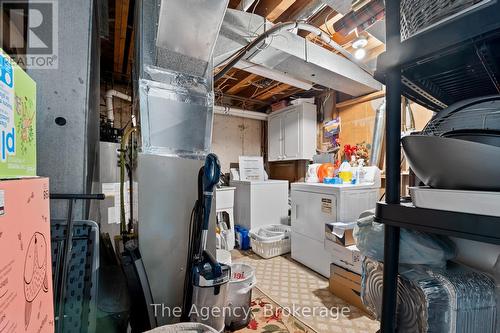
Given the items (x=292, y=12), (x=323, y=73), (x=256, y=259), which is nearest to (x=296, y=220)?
(x=256, y=259)

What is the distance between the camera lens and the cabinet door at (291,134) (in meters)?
3.67

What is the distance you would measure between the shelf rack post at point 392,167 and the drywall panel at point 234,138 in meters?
3.54

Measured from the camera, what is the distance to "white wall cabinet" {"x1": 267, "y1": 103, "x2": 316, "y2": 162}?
3.61 metres

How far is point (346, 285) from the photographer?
1982 millimetres

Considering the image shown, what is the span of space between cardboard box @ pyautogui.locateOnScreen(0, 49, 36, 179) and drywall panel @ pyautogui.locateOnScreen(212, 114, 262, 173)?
3408 millimetres

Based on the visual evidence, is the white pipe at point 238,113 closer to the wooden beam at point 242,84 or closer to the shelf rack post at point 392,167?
the wooden beam at point 242,84

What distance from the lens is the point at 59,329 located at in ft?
2.95

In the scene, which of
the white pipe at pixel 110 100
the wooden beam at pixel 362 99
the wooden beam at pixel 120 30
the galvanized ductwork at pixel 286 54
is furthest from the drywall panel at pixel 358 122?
the white pipe at pixel 110 100

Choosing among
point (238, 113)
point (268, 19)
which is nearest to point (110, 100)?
point (238, 113)

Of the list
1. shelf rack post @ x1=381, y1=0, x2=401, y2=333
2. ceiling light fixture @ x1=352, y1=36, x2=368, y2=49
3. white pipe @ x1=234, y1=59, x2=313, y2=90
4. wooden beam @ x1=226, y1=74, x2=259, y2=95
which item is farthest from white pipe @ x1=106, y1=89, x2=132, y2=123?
shelf rack post @ x1=381, y1=0, x2=401, y2=333

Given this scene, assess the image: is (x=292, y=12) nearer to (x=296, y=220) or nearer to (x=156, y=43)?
(x=156, y=43)

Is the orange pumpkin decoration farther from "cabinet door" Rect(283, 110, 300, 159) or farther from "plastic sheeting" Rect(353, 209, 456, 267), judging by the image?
"plastic sheeting" Rect(353, 209, 456, 267)

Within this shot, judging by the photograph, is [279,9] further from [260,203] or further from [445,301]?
[260,203]

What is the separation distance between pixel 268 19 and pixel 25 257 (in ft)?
7.54
